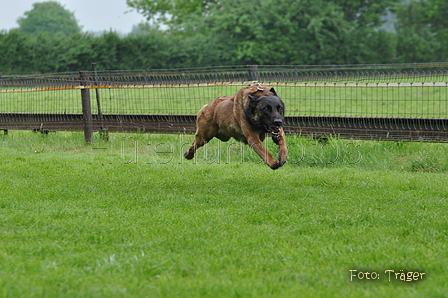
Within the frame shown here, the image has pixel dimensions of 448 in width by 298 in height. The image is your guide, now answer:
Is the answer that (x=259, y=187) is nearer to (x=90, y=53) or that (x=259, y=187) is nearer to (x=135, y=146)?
(x=135, y=146)

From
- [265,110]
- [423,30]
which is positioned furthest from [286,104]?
[423,30]

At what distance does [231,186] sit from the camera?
25.7 ft

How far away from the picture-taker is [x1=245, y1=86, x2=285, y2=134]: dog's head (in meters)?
6.48

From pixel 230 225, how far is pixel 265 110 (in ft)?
5.29

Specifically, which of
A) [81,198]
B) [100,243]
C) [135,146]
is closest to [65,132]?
[135,146]

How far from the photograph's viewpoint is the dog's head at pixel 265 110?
6.48 metres

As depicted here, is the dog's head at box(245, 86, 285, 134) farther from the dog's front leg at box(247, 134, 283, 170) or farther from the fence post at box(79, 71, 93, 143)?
the fence post at box(79, 71, 93, 143)

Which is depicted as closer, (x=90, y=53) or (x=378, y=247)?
(x=378, y=247)

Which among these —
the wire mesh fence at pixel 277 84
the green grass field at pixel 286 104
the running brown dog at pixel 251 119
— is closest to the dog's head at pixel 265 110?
the running brown dog at pixel 251 119

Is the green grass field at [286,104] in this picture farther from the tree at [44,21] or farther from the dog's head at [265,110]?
the tree at [44,21]

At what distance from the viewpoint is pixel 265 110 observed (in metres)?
6.50

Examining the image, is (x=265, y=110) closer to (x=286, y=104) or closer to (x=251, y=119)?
(x=251, y=119)

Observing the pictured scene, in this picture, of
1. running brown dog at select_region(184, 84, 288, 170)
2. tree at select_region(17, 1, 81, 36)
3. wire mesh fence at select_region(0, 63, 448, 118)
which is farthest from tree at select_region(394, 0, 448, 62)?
tree at select_region(17, 1, 81, 36)

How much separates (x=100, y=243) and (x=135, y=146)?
7844 millimetres
